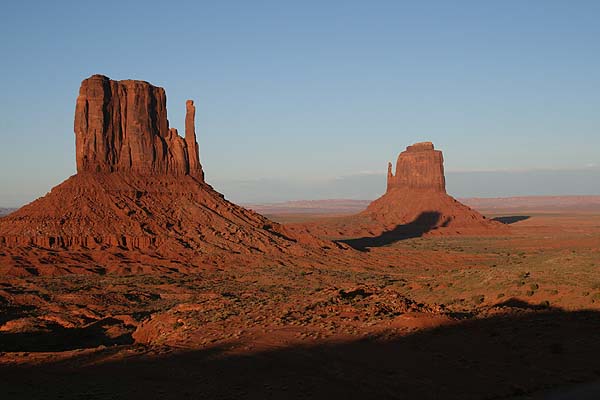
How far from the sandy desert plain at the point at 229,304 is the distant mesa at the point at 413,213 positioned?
30985 mm

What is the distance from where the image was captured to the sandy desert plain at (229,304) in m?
14.6

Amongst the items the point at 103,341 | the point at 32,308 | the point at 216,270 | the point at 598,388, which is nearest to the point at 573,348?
the point at 598,388

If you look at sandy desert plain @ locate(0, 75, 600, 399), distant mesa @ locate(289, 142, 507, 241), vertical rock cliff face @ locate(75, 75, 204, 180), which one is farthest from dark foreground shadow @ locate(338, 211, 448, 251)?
vertical rock cliff face @ locate(75, 75, 204, 180)

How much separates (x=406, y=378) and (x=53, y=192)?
165 feet

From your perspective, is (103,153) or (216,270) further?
(103,153)

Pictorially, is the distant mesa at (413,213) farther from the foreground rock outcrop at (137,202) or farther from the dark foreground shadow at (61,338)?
the dark foreground shadow at (61,338)

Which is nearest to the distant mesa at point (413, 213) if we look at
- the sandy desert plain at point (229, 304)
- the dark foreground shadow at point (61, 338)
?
the sandy desert plain at point (229, 304)

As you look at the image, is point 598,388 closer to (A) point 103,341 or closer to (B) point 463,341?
(B) point 463,341

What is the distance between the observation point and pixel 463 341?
56.6 feet

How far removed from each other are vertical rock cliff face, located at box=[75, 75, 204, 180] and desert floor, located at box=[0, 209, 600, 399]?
93.2ft

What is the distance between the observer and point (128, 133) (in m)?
60.8

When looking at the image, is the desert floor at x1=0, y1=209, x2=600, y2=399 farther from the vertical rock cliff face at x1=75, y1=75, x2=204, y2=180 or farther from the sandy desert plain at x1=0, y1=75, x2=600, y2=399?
the vertical rock cliff face at x1=75, y1=75, x2=204, y2=180

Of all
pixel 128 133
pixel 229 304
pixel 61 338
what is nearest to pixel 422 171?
pixel 128 133

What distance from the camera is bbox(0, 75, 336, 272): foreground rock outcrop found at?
2037 inches
